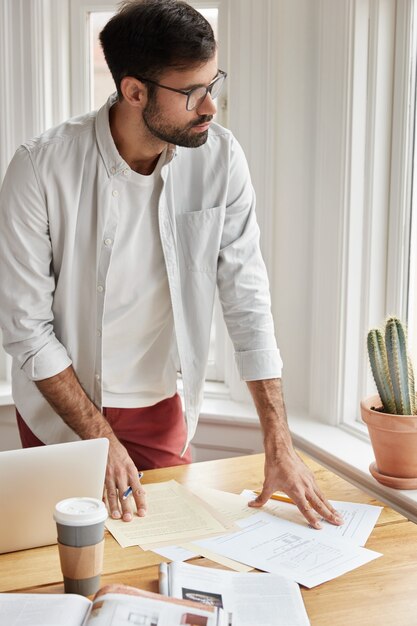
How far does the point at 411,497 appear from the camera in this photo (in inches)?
73.7

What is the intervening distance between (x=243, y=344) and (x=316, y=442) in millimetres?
532

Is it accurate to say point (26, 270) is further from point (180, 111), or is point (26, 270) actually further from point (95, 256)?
point (180, 111)

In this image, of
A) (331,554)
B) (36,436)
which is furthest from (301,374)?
(331,554)

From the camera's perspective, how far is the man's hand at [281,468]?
165cm

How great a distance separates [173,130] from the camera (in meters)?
1.83

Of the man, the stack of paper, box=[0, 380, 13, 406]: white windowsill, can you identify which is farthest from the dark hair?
box=[0, 380, 13, 406]: white windowsill

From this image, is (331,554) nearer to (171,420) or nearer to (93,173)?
(171,420)

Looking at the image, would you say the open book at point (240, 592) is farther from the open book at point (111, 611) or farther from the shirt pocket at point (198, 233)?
the shirt pocket at point (198, 233)

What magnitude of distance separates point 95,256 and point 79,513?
82 centimetres

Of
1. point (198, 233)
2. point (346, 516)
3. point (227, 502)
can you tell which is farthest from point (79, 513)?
point (198, 233)

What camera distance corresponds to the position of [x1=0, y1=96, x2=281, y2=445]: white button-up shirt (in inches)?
72.1

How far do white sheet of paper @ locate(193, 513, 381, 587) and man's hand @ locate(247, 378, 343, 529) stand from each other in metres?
0.06

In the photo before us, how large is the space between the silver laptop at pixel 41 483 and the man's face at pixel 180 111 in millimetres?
783

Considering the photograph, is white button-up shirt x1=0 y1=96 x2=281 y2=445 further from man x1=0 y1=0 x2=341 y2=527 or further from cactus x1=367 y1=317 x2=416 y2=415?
cactus x1=367 y1=317 x2=416 y2=415
